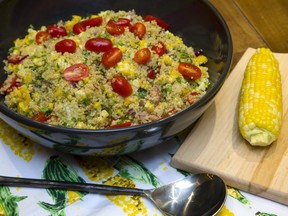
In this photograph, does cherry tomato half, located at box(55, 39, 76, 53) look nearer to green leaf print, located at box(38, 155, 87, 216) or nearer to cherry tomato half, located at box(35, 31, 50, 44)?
cherry tomato half, located at box(35, 31, 50, 44)

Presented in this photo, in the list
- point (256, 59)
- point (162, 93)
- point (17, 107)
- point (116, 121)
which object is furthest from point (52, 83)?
point (256, 59)

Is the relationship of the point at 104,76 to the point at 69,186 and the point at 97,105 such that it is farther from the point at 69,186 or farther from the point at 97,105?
the point at 69,186

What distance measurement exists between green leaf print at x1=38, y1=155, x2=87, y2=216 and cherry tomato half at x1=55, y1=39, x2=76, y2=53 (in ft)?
1.43

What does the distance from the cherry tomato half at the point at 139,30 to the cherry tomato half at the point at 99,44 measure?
0.17 m

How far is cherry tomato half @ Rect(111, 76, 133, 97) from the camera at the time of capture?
5.33 feet

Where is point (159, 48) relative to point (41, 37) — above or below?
below

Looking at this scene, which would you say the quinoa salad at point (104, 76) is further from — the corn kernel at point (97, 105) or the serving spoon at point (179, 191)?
the serving spoon at point (179, 191)

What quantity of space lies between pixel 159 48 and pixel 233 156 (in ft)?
1.74

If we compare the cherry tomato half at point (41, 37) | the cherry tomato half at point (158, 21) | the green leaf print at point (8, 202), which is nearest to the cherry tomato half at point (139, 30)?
the cherry tomato half at point (158, 21)

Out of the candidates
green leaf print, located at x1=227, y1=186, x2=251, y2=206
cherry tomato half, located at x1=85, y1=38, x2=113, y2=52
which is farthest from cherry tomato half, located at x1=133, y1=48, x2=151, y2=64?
green leaf print, located at x1=227, y1=186, x2=251, y2=206

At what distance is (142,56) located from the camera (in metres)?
1.73

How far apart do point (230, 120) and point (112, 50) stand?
57 centimetres

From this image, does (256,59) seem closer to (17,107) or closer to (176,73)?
(176,73)

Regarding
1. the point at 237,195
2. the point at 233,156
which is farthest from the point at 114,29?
the point at 237,195
